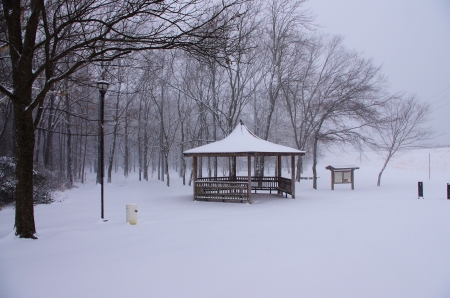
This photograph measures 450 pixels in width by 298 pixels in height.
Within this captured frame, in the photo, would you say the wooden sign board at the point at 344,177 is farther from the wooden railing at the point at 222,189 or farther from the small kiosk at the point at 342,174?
the wooden railing at the point at 222,189

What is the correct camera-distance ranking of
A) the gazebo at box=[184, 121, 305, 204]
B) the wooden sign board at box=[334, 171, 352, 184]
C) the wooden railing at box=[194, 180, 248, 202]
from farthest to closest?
1. the wooden sign board at box=[334, 171, 352, 184]
2. the wooden railing at box=[194, 180, 248, 202]
3. the gazebo at box=[184, 121, 305, 204]

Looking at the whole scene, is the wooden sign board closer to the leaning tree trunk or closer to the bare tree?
the bare tree

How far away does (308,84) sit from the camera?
23.4 meters

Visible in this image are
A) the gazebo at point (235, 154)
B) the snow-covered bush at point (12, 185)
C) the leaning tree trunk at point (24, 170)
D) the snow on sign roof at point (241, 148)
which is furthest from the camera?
the gazebo at point (235, 154)

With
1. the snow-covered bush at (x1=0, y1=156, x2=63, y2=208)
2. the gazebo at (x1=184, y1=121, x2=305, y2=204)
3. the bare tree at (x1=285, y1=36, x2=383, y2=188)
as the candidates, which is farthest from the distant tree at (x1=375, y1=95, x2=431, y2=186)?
the snow-covered bush at (x1=0, y1=156, x2=63, y2=208)

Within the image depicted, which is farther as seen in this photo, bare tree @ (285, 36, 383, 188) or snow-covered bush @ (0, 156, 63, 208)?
bare tree @ (285, 36, 383, 188)

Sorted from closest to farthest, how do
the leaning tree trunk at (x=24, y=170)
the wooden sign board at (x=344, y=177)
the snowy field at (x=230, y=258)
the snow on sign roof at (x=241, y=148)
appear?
the snowy field at (x=230, y=258) < the leaning tree trunk at (x=24, y=170) < the snow on sign roof at (x=241, y=148) < the wooden sign board at (x=344, y=177)

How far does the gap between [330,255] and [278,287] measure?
1732 millimetres

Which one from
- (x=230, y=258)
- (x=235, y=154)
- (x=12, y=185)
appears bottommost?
(x=230, y=258)

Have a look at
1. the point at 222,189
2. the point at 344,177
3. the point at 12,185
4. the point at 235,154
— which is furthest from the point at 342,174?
the point at 12,185

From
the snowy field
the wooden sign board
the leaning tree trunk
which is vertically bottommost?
the snowy field

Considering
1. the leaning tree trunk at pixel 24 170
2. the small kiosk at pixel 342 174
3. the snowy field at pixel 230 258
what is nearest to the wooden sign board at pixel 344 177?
the small kiosk at pixel 342 174

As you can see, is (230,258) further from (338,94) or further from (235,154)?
(338,94)

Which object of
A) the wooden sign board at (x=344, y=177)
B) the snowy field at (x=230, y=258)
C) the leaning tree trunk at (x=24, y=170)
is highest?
the leaning tree trunk at (x=24, y=170)
